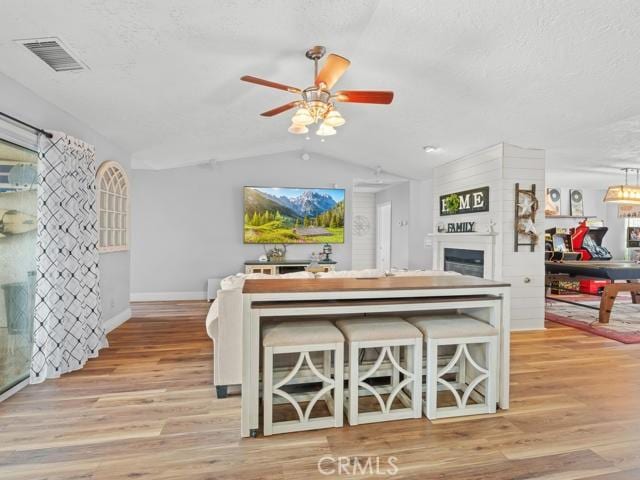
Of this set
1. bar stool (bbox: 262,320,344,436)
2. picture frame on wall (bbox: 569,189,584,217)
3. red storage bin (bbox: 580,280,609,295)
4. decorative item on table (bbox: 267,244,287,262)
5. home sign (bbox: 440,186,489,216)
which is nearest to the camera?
bar stool (bbox: 262,320,344,436)

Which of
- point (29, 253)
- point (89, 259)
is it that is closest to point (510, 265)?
point (89, 259)

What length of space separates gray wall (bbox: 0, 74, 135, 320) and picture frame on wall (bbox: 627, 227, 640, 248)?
1075 centimetres

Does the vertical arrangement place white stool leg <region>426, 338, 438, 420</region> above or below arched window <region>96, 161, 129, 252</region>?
below

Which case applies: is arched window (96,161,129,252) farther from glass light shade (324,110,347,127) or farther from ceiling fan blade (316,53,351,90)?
ceiling fan blade (316,53,351,90)

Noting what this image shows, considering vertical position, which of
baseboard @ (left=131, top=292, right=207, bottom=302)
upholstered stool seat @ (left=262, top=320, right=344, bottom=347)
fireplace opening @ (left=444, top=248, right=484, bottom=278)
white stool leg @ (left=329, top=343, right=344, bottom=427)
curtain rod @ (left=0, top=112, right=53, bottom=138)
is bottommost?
baseboard @ (left=131, top=292, right=207, bottom=302)

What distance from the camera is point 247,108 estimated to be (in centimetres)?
411

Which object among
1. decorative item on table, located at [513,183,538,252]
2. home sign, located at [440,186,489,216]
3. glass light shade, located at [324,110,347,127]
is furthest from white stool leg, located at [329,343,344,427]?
home sign, located at [440,186,489,216]

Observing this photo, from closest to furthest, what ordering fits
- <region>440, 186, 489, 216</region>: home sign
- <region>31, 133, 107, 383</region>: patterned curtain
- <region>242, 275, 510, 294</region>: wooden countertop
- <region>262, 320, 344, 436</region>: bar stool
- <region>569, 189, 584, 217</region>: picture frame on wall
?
1. <region>262, 320, 344, 436</region>: bar stool
2. <region>242, 275, 510, 294</region>: wooden countertop
3. <region>31, 133, 107, 383</region>: patterned curtain
4. <region>440, 186, 489, 216</region>: home sign
5. <region>569, 189, 584, 217</region>: picture frame on wall

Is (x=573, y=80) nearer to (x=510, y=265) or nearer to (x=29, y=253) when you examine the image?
(x=510, y=265)

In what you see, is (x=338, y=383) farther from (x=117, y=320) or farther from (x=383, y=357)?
(x=117, y=320)

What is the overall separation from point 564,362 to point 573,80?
2.52 meters

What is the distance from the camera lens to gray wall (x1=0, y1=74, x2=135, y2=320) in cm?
Answer: 262

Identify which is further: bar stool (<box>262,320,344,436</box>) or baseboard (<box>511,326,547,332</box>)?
baseboard (<box>511,326,547,332</box>)

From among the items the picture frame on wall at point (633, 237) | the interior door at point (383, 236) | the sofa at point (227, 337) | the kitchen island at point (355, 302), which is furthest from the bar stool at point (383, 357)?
the picture frame on wall at point (633, 237)
